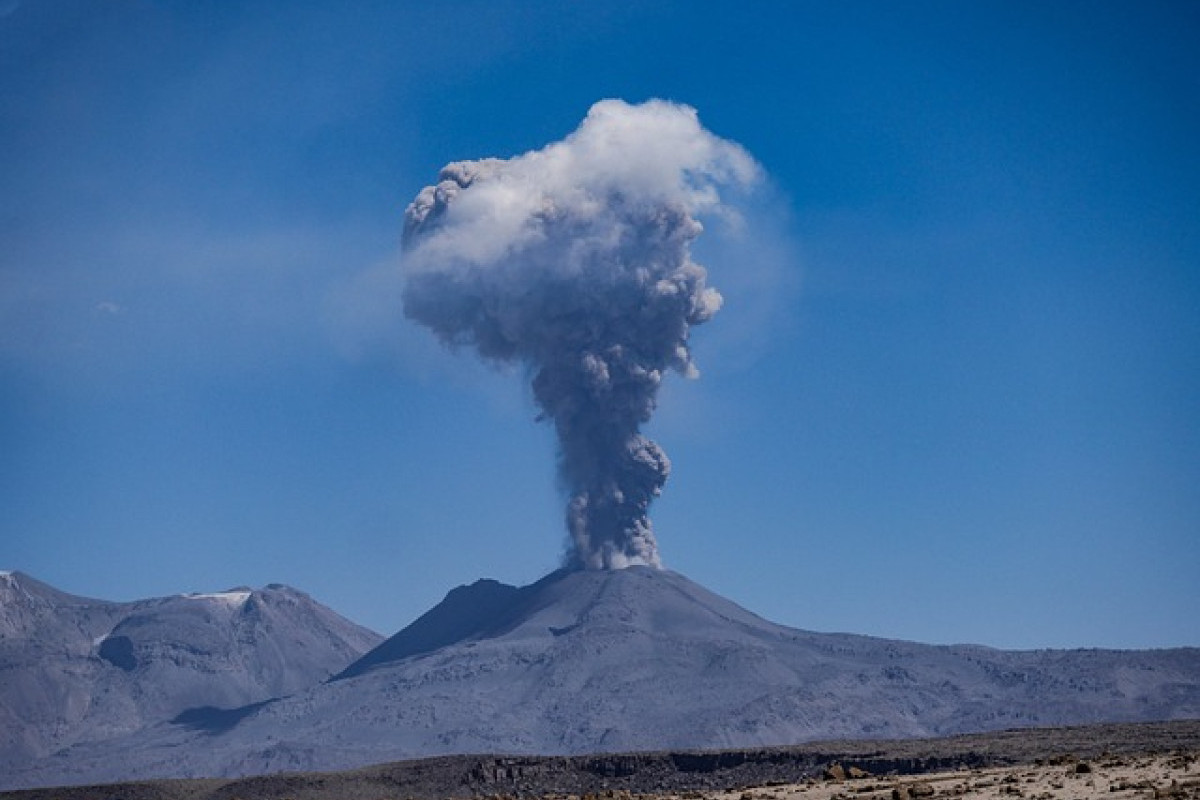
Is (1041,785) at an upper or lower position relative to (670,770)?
lower

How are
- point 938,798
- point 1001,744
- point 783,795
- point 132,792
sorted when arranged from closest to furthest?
point 938,798 → point 783,795 → point 1001,744 → point 132,792

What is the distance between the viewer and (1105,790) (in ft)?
151

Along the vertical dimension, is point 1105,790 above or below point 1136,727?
below

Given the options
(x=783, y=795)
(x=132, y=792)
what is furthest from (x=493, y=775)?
(x=783, y=795)

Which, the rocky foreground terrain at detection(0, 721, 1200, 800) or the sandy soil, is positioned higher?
the rocky foreground terrain at detection(0, 721, 1200, 800)

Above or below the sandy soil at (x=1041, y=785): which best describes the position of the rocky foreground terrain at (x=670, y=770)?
above

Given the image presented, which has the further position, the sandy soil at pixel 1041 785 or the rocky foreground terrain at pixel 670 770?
the rocky foreground terrain at pixel 670 770

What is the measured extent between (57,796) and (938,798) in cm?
6302

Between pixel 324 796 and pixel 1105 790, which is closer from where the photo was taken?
pixel 1105 790

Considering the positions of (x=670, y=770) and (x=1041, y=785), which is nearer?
(x=1041, y=785)

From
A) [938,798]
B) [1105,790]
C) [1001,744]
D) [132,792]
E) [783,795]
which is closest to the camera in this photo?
[1105,790]

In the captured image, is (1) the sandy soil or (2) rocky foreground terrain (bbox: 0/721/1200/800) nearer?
(1) the sandy soil

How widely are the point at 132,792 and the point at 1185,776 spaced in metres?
65.1

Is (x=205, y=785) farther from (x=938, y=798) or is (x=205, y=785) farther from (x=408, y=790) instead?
(x=938, y=798)
